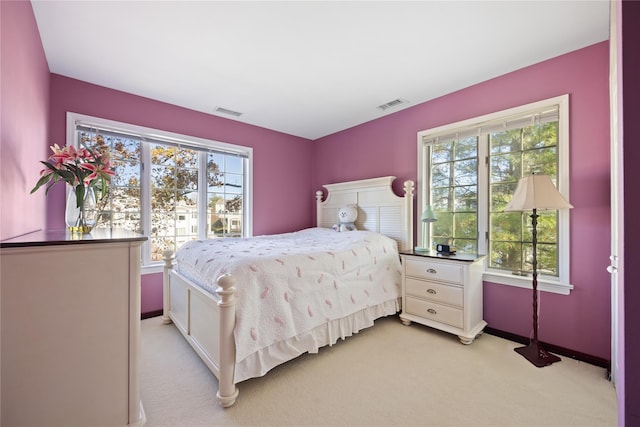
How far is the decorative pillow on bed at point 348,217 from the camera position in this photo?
3.62 m

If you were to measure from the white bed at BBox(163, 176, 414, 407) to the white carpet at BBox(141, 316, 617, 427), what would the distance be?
146mm

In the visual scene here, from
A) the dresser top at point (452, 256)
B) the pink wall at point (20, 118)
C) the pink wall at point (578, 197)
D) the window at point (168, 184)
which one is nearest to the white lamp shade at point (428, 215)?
the dresser top at point (452, 256)

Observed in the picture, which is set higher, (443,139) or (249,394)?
(443,139)

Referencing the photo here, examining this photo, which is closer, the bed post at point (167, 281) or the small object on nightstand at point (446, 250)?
the small object on nightstand at point (446, 250)

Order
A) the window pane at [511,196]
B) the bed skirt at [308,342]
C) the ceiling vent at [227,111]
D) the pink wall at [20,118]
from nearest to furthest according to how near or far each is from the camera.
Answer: the pink wall at [20,118], the bed skirt at [308,342], the window pane at [511,196], the ceiling vent at [227,111]

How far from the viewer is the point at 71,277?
108cm

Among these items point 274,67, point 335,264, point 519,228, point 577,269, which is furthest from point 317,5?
point 577,269

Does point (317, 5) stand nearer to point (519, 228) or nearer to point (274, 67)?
point (274, 67)

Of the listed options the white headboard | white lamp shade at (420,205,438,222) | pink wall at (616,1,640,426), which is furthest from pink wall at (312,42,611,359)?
pink wall at (616,1,640,426)

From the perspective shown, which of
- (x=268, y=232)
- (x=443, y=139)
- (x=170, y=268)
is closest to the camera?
(x=170, y=268)

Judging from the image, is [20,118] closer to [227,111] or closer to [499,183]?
[227,111]

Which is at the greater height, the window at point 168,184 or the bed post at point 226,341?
the window at point 168,184

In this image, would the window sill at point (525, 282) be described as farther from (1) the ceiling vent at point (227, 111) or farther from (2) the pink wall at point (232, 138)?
(1) the ceiling vent at point (227, 111)

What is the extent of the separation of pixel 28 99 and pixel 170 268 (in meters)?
1.71
